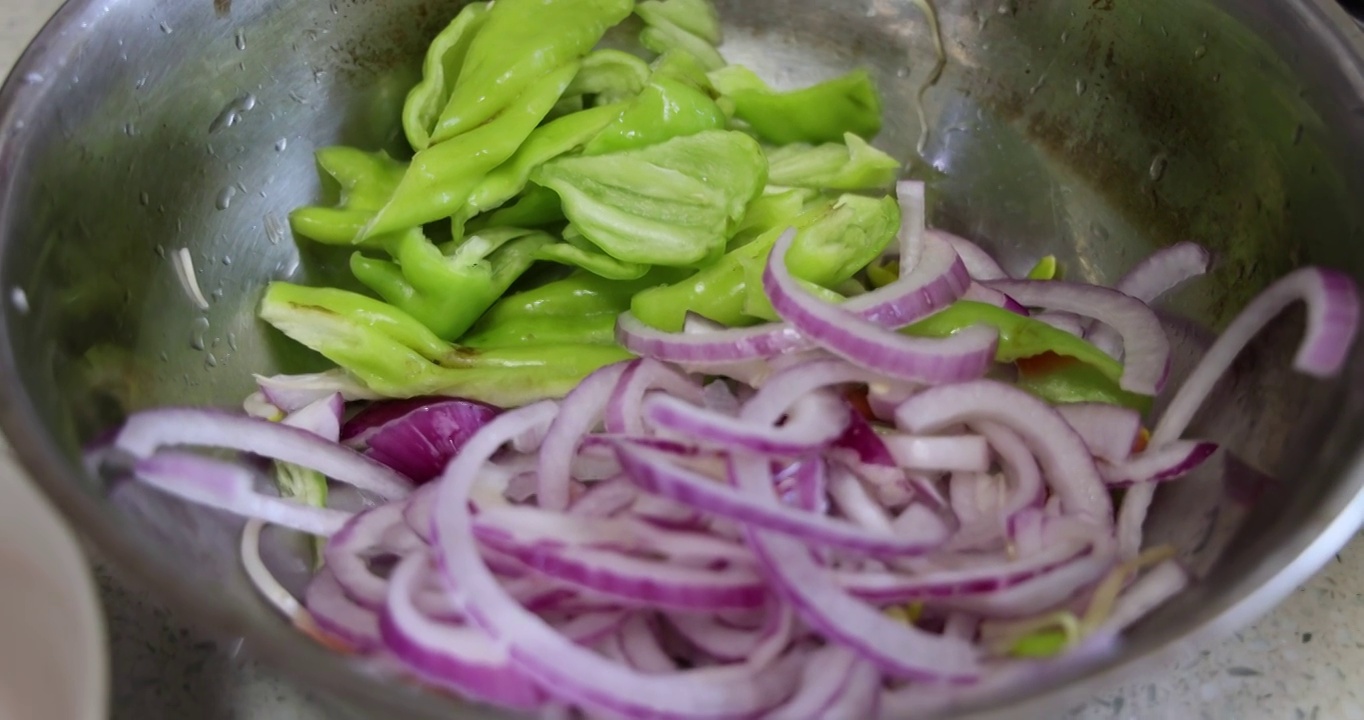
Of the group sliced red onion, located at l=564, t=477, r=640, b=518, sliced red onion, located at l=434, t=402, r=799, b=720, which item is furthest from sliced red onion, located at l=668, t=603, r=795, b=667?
sliced red onion, located at l=564, t=477, r=640, b=518

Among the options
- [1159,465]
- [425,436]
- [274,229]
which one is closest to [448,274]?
[425,436]

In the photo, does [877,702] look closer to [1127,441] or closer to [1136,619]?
[1136,619]

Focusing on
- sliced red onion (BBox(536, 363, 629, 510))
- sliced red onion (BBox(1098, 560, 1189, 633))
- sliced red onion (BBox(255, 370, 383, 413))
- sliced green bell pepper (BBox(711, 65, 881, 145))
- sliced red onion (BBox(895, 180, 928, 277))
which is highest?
sliced green bell pepper (BBox(711, 65, 881, 145))

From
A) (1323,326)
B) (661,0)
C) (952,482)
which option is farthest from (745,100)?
(1323,326)

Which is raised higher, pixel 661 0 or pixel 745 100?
pixel 661 0

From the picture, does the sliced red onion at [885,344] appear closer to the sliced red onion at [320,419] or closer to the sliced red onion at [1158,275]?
the sliced red onion at [1158,275]

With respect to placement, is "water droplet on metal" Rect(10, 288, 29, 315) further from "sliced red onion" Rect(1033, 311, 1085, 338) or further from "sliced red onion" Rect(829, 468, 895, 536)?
"sliced red onion" Rect(1033, 311, 1085, 338)

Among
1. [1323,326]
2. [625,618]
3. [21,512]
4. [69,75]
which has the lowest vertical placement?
[625,618]
